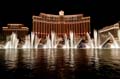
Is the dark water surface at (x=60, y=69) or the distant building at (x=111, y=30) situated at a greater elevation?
the distant building at (x=111, y=30)

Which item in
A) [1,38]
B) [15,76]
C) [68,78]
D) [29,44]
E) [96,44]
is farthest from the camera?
[1,38]

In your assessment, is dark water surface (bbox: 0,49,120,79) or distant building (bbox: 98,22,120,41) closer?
dark water surface (bbox: 0,49,120,79)

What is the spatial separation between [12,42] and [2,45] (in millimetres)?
16604

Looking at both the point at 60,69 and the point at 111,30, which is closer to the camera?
the point at 60,69

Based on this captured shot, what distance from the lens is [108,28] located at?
7579 inches

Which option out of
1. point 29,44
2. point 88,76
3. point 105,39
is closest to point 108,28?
point 105,39

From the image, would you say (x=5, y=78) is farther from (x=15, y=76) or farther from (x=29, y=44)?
(x=29, y=44)

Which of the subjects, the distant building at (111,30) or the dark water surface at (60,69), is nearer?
the dark water surface at (60,69)

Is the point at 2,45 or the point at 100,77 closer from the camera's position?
the point at 100,77

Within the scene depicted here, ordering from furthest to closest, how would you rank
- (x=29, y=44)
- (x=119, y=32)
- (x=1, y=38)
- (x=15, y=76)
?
(x=1, y=38) → (x=119, y=32) → (x=29, y=44) → (x=15, y=76)

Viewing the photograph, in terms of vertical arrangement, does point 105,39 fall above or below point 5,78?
above

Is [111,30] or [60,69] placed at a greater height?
[111,30]

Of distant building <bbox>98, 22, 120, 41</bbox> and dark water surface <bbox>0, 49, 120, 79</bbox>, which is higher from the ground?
distant building <bbox>98, 22, 120, 41</bbox>

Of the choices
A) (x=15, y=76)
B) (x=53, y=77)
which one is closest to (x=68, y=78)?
(x=53, y=77)
